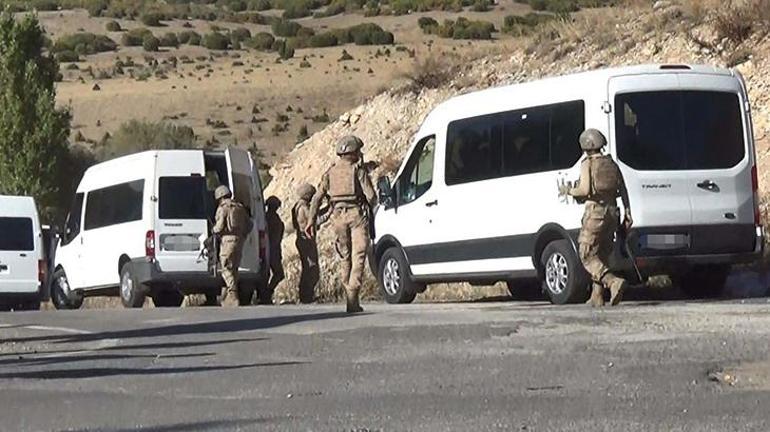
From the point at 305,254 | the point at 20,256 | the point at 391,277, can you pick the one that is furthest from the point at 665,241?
the point at 20,256

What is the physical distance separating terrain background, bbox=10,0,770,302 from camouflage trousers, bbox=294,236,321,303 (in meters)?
0.92

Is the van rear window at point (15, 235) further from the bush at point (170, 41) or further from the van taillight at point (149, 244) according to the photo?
the bush at point (170, 41)

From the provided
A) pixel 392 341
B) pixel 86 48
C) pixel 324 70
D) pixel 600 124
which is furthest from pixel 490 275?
pixel 86 48

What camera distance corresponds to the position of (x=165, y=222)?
23.2m

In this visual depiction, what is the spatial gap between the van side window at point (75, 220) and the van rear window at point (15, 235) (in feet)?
3.87

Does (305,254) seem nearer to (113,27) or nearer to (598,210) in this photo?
(598,210)

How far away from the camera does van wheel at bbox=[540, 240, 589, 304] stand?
56.7ft

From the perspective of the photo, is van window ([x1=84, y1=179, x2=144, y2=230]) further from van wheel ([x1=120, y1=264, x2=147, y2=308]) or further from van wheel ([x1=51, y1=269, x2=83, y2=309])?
van wheel ([x1=51, y1=269, x2=83, y2=309])

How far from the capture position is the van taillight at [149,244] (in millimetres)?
23172

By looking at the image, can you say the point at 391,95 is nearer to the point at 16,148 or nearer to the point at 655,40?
the point at 655,40

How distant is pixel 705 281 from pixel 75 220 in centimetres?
1069

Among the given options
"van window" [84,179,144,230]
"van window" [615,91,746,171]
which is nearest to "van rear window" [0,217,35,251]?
"van window" [84,179,144,230]

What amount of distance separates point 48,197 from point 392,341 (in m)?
32.3

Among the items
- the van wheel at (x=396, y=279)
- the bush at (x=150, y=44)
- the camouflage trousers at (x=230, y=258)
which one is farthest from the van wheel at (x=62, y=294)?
the bush at (x=150, y=44)
